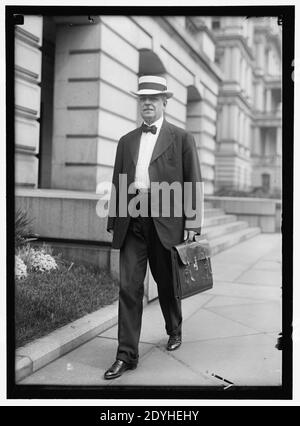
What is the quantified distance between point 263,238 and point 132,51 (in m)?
7.55

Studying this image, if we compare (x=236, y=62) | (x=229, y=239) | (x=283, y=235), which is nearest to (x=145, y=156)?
(x=283, y=235)

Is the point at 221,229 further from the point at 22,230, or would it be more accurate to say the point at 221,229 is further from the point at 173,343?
Answer: the point at 173,343

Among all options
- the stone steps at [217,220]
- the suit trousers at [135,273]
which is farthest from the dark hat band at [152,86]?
the stone steps at [217,220]

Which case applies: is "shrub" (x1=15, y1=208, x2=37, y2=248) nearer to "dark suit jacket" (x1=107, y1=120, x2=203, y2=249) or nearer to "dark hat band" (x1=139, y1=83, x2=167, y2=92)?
"dark suit jacket" (x1=107, y1=120, x2=203, y2=249)

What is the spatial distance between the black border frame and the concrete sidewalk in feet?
0.26

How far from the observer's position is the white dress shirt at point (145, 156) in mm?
3836

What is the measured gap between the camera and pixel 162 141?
3873 mm

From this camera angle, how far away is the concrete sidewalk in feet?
11.8

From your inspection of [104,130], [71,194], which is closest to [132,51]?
[104,130]

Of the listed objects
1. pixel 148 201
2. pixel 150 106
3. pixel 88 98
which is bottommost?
pixel 148 201

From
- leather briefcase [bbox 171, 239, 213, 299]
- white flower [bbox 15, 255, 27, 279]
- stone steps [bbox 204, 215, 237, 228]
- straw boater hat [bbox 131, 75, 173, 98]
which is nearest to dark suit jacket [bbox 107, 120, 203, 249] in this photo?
leather briefcase [bbox 171, 239, 213, 299]

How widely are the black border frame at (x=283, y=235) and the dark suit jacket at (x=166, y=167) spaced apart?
0.79 metres

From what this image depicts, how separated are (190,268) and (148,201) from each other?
64 cm
